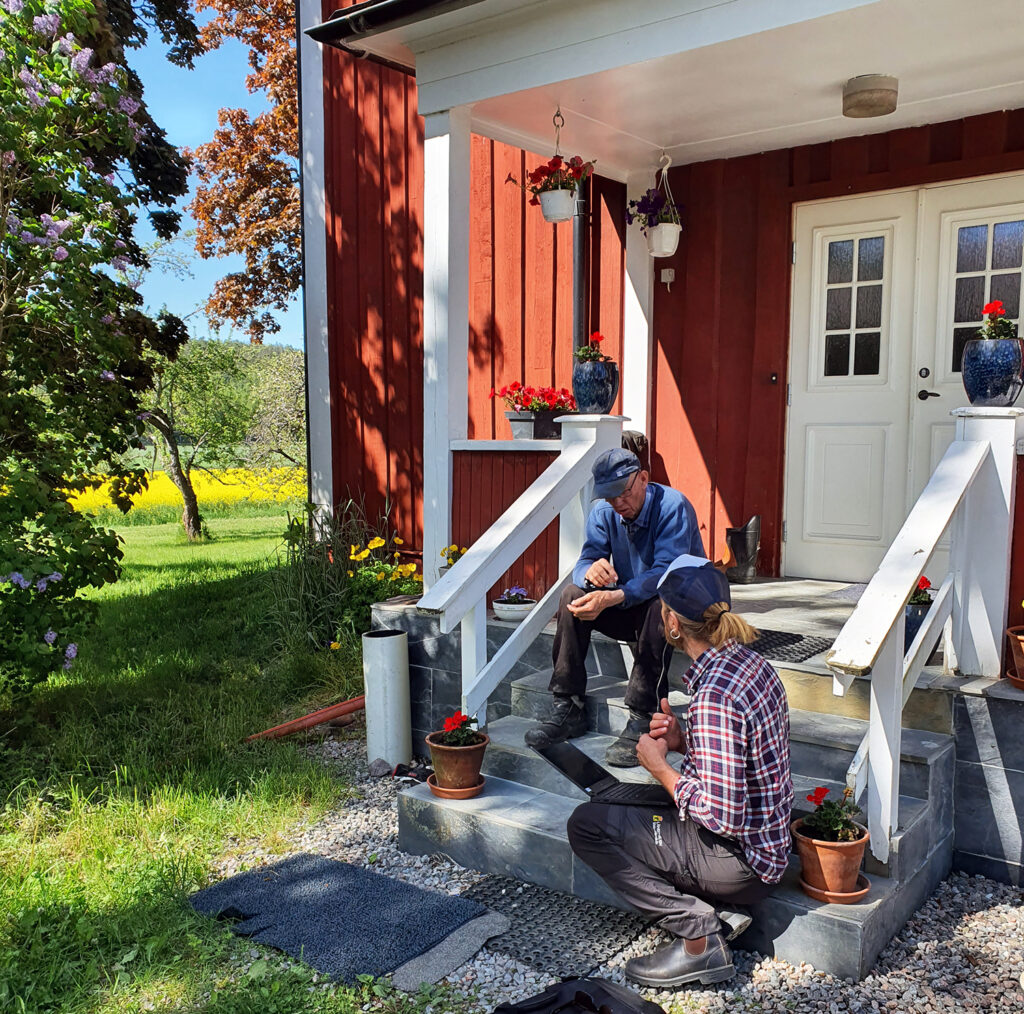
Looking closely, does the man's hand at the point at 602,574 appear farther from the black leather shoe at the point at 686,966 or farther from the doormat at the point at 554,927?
the black leather shoe at the point at 686,966

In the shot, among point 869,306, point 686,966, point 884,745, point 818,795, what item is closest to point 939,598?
point 884,745

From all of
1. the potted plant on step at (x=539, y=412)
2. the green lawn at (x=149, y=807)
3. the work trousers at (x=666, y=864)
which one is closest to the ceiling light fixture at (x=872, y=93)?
the potted plant on step at (x=539, y=412)

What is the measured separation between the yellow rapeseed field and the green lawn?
9224mm

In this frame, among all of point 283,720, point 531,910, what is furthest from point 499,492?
point 531,910

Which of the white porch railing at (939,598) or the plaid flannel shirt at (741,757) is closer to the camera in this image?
the plaid flannel shirt at (741,757)

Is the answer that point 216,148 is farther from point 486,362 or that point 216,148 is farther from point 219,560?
point 486,362

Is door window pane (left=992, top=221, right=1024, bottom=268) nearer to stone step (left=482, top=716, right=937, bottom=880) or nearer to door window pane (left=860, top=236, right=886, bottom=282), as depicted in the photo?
door window pane (left=860, top=236, right=886, bottom=282)

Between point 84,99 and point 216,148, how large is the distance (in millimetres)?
Answer: 11569

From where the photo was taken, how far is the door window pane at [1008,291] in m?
4.88

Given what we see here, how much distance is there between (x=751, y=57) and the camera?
13.9ft

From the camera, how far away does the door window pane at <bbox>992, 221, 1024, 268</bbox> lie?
15.9ft

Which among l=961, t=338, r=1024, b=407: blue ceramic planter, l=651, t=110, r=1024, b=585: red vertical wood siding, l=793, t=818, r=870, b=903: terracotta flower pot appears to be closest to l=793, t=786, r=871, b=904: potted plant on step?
l=793, t=818, r=870, b=903: terracotta flower pot

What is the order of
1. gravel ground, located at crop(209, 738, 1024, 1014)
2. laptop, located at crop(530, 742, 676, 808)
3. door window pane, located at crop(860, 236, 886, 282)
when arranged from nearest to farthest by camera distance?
gravel ground, located at crop(209, 738, 1024, 1014), laptop, located at crop(530, 742, 676, 808), door window pane, located at crop(860, 236, 886, 282)

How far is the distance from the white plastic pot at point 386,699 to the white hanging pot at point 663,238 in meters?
2.84
